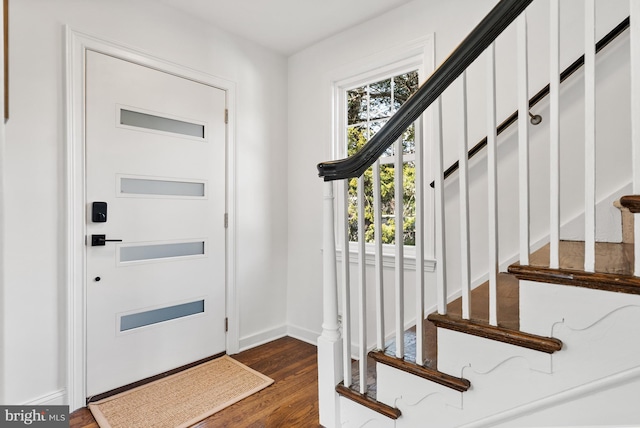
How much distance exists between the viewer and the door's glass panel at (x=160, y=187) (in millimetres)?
2256

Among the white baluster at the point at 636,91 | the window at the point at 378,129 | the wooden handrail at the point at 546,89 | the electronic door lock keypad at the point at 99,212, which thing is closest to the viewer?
the white baluster at the point at 636,91

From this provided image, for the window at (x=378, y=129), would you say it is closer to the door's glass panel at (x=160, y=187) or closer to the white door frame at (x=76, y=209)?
the door's glass panel at (x=160, y=187)

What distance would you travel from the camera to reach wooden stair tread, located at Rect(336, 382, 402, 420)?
1.27 meters

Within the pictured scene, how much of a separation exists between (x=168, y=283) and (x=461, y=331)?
2.04m

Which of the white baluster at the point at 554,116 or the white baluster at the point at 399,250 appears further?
the white baluster at the point at 399,250

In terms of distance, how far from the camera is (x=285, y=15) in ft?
8.40

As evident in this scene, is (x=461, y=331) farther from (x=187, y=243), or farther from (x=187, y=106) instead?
(x=187, y=106)

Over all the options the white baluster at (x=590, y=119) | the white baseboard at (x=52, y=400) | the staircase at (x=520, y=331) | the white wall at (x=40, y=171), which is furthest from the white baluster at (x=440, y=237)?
the white baseboard at (x=52, y=400)

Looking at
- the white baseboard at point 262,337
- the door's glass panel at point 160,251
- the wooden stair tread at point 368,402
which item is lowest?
the white baseboard at point 262,337

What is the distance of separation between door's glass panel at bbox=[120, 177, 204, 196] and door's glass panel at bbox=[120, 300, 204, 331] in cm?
82

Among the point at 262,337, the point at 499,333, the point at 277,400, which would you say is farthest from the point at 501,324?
the point at 262,337

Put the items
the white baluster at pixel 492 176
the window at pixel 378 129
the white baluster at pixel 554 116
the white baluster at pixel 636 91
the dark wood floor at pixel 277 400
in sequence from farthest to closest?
the window at pixel 378 129 < the dark wood floor at pixel 277 400 < the white baluster at pixel 492 176 < the white baluster at pixel 554 116 < the white baluster at pixel 636 91

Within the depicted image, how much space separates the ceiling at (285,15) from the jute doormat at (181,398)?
103 inches

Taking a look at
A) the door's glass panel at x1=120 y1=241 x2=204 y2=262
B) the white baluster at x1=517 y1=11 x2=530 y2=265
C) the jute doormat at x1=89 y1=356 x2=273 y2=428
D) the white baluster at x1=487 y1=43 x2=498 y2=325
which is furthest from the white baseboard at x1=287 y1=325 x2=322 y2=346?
the white baluster at x1=517 y1=11 x2=530 y2=265
